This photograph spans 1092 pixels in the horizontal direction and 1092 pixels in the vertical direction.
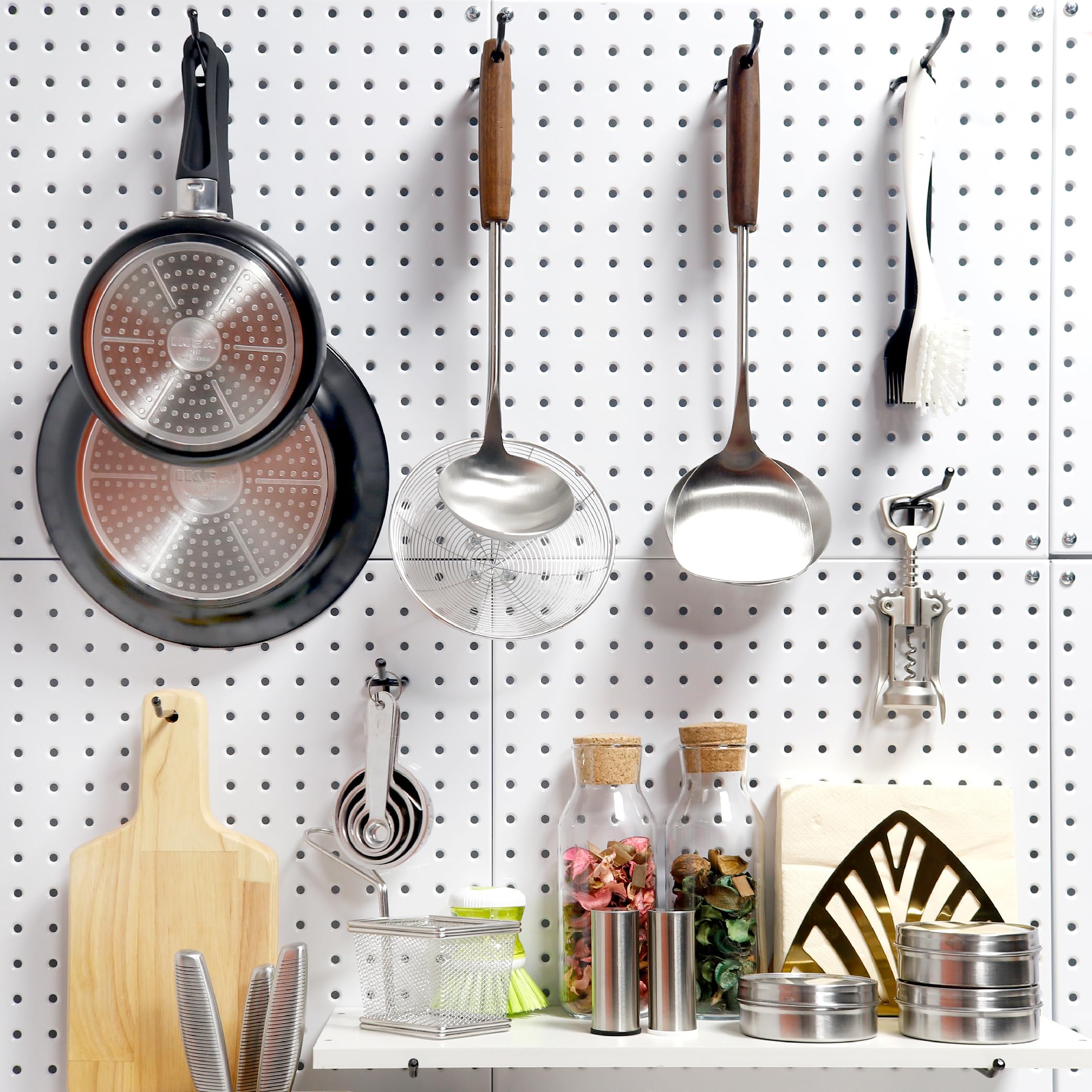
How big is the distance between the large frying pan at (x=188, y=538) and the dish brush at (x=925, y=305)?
54cm

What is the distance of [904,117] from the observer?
40.9 inches

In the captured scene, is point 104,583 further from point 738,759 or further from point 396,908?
point 738,759

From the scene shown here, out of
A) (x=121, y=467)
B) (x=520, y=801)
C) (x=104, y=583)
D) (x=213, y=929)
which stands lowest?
(x=213, y=929)

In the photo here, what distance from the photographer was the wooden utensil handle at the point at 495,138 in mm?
977

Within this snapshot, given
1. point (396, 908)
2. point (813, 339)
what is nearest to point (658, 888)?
point (396, 908)

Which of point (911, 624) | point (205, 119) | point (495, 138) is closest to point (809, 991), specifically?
point (911, 624)

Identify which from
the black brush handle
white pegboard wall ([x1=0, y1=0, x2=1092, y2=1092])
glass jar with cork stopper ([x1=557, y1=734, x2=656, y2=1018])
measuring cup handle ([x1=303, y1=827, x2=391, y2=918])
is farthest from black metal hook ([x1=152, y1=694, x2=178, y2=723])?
the black brush handle

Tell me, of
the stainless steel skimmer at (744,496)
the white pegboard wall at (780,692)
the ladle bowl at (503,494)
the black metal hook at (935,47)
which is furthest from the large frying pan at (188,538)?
the black metal hook at (935,47)

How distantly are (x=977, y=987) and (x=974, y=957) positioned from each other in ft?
0.08

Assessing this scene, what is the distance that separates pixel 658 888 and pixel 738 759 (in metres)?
0.15

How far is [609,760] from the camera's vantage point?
0.97 metres

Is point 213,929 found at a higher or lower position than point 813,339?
lower

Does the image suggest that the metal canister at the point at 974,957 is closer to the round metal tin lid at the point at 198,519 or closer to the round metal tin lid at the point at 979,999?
the round metal tin lid at the point at 979,999

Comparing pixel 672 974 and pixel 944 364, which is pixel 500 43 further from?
→ pixel 672 974
